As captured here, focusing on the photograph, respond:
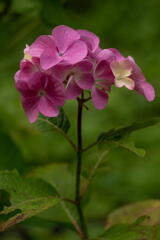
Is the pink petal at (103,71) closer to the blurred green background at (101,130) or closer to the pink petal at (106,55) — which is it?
the pink petal at (106,55)

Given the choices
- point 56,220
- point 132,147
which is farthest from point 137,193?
point 132,147

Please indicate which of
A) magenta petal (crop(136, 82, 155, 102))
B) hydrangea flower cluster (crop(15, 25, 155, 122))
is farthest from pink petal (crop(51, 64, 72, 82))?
magenta petal (crop(136, 82, 155, 102))

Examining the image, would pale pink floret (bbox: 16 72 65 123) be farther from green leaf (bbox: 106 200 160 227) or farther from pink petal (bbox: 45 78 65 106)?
green leaf (bbox: 106 200 160 227)

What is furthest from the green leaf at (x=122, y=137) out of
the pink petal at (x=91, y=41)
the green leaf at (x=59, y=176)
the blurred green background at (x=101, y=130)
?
the blurred green background at (x=101, y=130)

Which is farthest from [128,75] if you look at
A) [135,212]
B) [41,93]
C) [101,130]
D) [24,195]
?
[101,130]

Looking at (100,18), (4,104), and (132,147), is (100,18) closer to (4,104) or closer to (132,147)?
(4,104)

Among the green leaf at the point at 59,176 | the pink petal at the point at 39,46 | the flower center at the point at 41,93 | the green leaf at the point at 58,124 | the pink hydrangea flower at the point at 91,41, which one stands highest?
the pink petal at the point at 39,46

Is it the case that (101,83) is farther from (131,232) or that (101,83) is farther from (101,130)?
(101,130)
